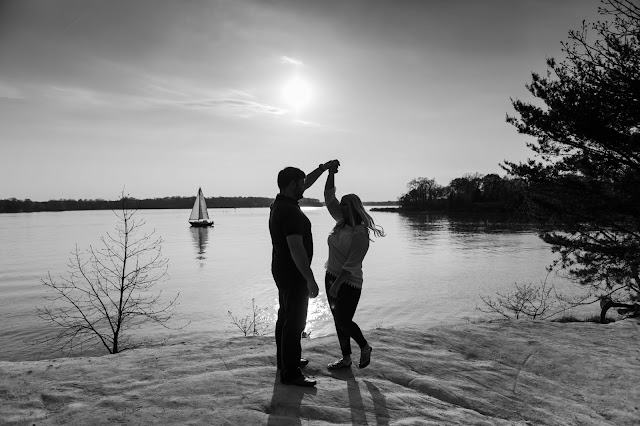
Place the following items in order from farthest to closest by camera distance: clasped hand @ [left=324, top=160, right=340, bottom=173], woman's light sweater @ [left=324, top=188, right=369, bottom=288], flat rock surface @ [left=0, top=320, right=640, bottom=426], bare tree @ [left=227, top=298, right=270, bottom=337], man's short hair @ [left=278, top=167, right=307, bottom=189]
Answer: bare tree @ [left=227, top=298, right=270, bottom=337]
clasped hand @ [left=324, top=160, right=340, bottom=173]
woman's light sweater @ [left=324, top=188, right=369, bottom=288]
man's short hair @ [left=278, top=167, right=307, bottom=189]
flat rock surface @ [left=0, top=320, right=640, bottom=426]

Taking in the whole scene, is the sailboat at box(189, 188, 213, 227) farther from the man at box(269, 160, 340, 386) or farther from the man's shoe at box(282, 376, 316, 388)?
the man's shoe at box(282, 376, 316, 388)

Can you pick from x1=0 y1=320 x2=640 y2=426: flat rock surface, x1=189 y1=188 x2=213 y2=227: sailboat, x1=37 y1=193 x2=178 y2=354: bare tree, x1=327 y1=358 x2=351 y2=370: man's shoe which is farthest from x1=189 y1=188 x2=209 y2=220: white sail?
x1=327 y1=358 x2=351 y2=370: man's shoe

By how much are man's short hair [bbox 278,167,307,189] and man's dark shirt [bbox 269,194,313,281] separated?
143 millimetres

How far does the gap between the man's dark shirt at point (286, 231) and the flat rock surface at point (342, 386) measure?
1308 millimetres

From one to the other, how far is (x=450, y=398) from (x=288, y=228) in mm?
2708

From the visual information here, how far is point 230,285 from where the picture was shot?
26.0 m

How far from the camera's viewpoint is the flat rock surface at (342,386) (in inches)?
151

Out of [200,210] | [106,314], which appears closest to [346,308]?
[106,314]

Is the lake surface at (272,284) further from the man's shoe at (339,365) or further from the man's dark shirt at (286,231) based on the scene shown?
the man's dark shirt at (286,231)

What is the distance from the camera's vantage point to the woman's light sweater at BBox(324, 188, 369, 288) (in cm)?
469

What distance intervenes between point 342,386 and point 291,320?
104 centimetres

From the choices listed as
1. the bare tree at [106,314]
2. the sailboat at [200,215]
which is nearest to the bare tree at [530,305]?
the bare tree at [106,314]

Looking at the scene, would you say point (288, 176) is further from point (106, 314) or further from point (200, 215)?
point (200, 215)

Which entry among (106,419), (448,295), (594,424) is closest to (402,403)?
(594,424)
